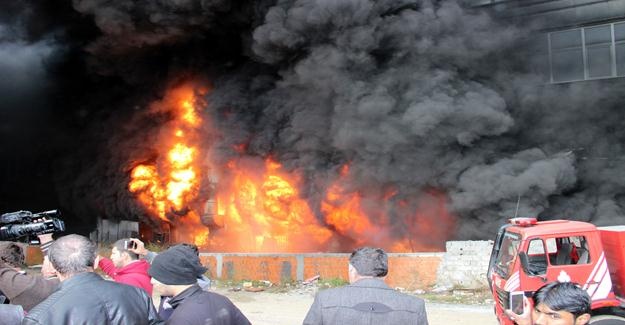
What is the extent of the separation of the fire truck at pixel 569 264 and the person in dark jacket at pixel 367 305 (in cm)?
428

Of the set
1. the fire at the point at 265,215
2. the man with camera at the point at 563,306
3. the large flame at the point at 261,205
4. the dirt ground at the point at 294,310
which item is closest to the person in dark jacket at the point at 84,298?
the man with camera at the point at 563,306

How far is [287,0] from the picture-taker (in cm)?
1781

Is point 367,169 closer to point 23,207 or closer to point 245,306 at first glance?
point 245,306

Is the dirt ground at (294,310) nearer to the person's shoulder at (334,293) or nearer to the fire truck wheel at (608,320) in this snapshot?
the fire truck wheel at (608,320)

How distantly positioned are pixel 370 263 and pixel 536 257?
5204mm

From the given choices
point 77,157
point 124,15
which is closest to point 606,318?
point 124,15

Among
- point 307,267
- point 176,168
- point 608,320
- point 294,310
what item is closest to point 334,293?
point 608,320

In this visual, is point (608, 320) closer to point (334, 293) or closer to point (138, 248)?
point (334, 293)

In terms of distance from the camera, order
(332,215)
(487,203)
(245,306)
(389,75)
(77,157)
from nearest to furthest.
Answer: (245,306), (487,203), (389,75), (332,215), (77,157)

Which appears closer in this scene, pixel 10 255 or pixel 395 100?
pixel 10 255

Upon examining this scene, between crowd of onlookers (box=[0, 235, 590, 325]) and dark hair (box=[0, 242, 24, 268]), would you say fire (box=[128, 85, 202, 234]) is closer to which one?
dark hair (box=[0, 242, 24, 268])

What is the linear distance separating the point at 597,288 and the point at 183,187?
705 inches

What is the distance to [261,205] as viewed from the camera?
19953 mm

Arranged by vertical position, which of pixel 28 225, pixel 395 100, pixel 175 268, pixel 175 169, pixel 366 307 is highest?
pixel 395 100
